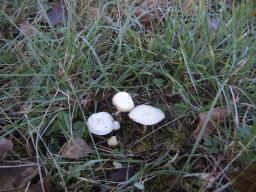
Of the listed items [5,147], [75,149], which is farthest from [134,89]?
[5,147]

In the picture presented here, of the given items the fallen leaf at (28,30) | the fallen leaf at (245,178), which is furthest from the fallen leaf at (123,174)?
the fallen leaf at (28,30)

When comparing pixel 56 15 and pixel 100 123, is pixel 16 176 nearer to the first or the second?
pixel 100 123

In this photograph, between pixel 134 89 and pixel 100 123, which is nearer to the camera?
pixel 100 123

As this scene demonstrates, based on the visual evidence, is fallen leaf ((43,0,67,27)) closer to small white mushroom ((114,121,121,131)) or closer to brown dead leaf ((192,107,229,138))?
small white mushroom ((114,121,121,131))

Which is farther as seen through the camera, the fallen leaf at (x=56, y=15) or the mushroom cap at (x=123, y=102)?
the fallen leaf at (x=56, y=15)

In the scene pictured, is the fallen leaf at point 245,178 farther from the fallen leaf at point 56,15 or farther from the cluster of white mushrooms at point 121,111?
the fallen leaf at point 56,15

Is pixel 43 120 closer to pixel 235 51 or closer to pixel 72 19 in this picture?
pixel 72 19
